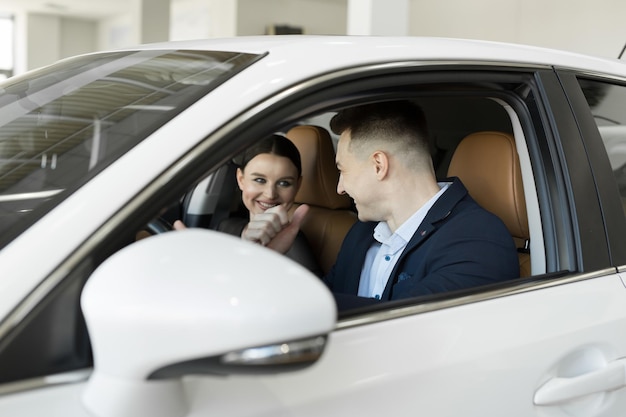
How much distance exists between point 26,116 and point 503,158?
1071 millimetres

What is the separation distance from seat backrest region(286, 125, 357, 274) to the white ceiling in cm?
1383

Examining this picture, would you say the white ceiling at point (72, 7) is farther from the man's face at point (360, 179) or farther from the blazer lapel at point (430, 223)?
the blazer lapel at point (430, 223)

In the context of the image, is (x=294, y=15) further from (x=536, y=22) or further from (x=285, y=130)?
(x=285, y=130)

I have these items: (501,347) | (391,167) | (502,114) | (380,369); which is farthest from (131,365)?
(502,114)

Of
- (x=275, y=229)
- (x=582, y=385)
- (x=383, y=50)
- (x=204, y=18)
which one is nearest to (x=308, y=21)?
(x=204, y=18)

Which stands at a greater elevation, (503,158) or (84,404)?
(503,158)

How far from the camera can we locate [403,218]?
1.75m

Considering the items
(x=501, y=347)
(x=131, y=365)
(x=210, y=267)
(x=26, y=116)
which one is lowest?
(x=501, y=347)

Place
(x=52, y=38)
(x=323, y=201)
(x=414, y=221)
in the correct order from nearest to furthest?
(x=414, y=221) < (x=323, y=201) < (x=52, y=38)

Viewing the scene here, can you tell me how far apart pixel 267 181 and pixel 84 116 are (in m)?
1.13

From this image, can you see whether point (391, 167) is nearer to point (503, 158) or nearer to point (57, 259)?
point (503, 158)

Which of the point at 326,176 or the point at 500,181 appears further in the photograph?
the point at 326,176

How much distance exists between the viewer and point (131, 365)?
73 cm

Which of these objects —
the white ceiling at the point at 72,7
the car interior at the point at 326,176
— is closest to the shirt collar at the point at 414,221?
the car interior at the point at 326,176
